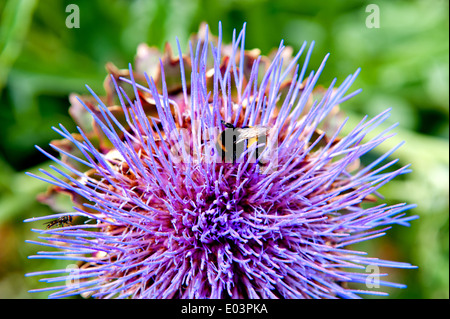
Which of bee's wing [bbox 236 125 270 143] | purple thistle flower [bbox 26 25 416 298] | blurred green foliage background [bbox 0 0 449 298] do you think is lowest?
purple thistle flower [bbox 26 25 416 298]

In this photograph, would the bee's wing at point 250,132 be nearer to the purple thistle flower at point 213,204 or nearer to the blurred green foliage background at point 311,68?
the purple thistle flower at point 213,204

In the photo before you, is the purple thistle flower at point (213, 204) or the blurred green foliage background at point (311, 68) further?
the blurred green foliage background at point (311, 68)

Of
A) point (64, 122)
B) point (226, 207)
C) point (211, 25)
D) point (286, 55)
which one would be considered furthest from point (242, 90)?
point (64, 122)

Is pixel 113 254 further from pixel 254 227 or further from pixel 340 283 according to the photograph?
pixel 340 283

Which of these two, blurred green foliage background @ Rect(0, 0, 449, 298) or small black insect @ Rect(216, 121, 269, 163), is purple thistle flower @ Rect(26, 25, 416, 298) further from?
blurred green foliage background @ Rect(0, 0, 449, 298)

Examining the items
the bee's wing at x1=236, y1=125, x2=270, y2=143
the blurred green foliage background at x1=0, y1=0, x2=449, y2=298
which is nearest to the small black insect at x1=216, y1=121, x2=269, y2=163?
the bee's wing at x1=236, y1=125, x2=270, y2=143

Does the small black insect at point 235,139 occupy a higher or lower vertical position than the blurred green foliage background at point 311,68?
lower

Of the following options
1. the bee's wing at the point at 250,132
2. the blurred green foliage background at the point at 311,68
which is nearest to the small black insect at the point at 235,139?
the bee's wing at the point at 250,132

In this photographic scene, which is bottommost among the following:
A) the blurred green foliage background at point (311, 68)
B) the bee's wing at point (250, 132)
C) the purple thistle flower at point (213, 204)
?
the purple thistle flower at point (213, 204)
